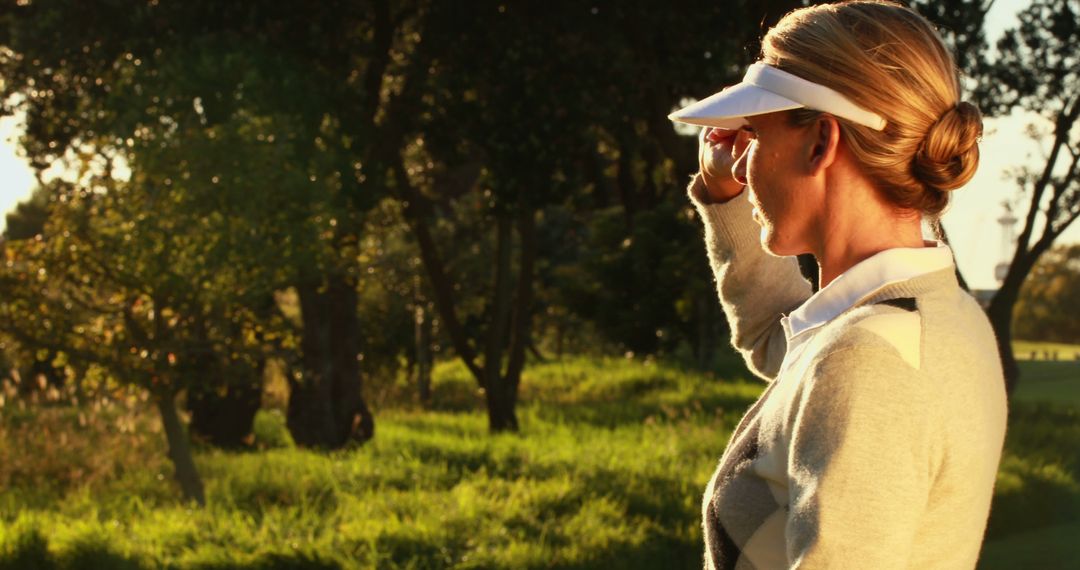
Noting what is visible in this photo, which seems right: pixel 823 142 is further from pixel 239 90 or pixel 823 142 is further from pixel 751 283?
pixel 239 90

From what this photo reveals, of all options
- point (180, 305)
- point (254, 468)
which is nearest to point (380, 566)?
point (180, 305)

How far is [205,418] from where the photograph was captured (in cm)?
1653

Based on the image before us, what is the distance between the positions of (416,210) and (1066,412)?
7.42m

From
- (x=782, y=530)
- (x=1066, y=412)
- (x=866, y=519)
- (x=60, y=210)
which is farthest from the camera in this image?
(x=1066, y=412)

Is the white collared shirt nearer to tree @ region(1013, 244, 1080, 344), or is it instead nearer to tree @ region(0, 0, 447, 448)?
tree @ region(0, 0, 447, 448)

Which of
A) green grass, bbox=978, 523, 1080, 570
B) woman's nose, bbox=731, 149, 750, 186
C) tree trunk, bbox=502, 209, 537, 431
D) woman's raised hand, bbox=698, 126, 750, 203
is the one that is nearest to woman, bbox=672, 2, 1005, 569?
woman's nose, bbox=731, 149, 750, 186

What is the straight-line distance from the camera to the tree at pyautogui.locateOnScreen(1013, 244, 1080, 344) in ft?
57.6

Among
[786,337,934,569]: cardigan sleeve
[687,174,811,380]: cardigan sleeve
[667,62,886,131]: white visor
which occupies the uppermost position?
[667,62,886,131]: white visor

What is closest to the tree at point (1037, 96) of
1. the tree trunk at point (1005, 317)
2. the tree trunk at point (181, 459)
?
the tree trunk at point (1005, 317)

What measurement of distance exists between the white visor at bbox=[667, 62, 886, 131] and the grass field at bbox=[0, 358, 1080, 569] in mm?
6267

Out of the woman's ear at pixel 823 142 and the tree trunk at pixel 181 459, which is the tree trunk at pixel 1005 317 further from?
the woman's ear at pixel 823 142

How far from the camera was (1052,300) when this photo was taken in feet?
60.5

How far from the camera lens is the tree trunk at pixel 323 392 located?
1552cm

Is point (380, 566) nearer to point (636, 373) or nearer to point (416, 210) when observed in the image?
point (416, 210)
